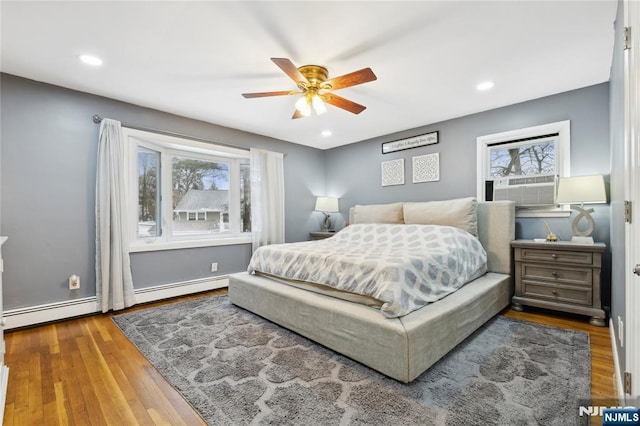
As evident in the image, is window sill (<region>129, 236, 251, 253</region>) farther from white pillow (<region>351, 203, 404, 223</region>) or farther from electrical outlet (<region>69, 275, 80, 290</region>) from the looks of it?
white pillow (<region>351, 203, 404, 223</region>)

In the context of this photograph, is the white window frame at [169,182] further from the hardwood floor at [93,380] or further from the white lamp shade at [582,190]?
Answer: the white lamp shade at [582,190]

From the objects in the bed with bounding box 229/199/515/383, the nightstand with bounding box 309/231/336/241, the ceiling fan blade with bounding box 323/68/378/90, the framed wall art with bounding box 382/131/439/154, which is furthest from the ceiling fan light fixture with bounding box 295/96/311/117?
the nightstand with bounding box 309/231/336/241

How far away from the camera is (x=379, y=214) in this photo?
4.04 meters

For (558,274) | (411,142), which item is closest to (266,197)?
(411,142)

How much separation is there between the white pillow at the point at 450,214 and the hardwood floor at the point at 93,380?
112cm

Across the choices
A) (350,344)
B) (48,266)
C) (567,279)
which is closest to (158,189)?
(48,266)

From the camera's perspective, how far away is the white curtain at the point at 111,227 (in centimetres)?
294

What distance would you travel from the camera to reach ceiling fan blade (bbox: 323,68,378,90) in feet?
6.61

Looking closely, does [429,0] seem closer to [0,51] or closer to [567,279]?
[567,279]

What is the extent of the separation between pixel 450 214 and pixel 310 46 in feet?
7.55

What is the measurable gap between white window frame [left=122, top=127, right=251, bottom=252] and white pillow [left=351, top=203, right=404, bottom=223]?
5.66 feet

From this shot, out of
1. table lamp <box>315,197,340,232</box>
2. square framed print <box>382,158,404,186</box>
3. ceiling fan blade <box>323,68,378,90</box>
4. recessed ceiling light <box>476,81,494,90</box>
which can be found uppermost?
recessed ceiling light <box>476,81,494,90</box>

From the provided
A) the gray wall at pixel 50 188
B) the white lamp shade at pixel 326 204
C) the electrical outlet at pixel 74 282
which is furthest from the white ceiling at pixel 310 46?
the white lamp shade at pixel 326 204

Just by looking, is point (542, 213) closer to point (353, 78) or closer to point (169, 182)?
point (353, 78)
